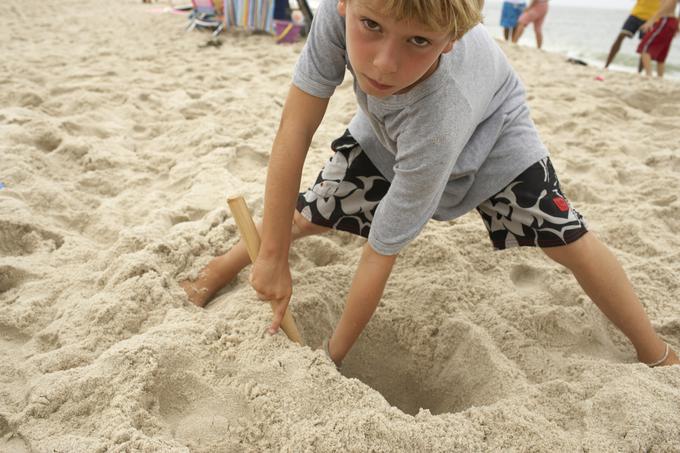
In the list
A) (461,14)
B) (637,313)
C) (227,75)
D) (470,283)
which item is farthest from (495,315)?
(227,75)

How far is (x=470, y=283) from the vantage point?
69.4 inches

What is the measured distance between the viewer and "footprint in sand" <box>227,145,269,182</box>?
2.41m

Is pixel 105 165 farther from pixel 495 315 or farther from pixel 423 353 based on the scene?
pixel 495 315

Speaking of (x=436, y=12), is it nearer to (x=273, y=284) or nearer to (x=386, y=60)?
(x=386, y=60)

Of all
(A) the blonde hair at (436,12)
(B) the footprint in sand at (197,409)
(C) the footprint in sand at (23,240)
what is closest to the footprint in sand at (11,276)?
(C) the footprint in sand at (23,240)

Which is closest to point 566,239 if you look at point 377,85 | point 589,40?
point 377,85

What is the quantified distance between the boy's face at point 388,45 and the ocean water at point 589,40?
19.5 feet

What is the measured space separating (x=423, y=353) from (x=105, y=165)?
5.82 ft

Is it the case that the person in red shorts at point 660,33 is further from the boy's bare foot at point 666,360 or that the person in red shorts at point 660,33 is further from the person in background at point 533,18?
the boy's bare foot at point 666,360

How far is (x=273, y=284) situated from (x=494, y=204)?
26.5 inches

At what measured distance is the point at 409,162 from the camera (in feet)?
3.69

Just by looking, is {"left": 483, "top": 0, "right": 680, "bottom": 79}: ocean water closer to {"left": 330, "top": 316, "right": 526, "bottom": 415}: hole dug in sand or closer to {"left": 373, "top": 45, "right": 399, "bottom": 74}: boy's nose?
{"left": 330, "top": 316, "right": 526, "bottom": 415}: hole dug in sand

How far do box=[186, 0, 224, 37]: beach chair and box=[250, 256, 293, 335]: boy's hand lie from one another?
4.86 m

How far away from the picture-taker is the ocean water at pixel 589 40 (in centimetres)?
826
